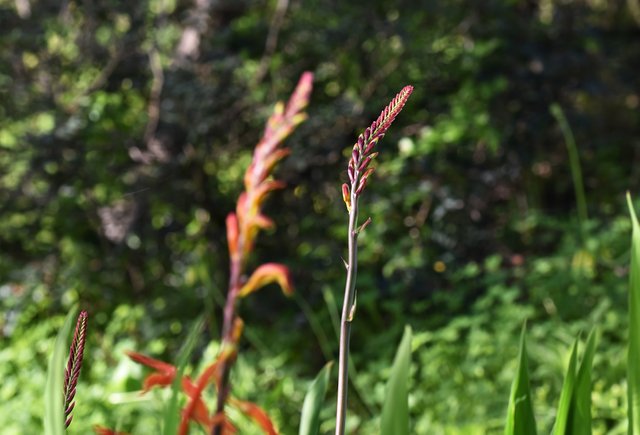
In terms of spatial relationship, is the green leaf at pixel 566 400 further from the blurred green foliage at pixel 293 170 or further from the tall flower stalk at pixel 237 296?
the blurred green foliage at pixel 293 170

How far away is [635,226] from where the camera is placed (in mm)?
1145

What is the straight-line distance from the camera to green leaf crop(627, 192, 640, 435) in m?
1.13

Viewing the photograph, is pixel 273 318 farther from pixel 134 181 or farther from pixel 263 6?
pixel 263 6

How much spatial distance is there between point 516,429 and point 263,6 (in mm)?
3339

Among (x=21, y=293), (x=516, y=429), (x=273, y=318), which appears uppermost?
(x=516, y=429)

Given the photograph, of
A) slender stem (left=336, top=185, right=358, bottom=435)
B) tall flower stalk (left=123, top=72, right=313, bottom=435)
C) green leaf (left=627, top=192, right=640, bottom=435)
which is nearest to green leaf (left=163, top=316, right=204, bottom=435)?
tall flower stalk (left=123, top=72, right=313, bottom=435)

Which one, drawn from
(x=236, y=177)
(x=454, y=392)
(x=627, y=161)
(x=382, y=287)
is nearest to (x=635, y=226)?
(x=454, y=392)

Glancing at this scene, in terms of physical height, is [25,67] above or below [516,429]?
below

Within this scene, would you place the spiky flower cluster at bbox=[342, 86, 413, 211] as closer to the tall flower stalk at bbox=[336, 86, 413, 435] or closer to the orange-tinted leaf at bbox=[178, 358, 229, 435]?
the tall flower stalk at bbox=[336, 86, 413, 435]

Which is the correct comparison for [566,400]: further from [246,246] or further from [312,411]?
[246,246]

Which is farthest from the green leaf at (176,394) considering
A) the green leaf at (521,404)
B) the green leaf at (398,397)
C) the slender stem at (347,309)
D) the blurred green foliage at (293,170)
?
the blurred green foliage at (293,170)

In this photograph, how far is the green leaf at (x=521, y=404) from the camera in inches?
42.6

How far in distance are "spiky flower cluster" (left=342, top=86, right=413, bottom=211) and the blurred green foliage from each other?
241cm

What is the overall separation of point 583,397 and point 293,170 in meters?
2.55
